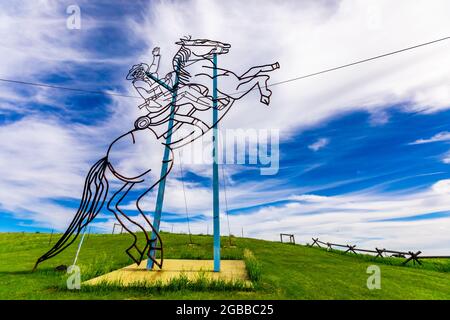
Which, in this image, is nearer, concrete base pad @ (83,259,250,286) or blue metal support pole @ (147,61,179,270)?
concrete base pad @ (83,259,250,286)

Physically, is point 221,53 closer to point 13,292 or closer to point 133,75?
point 133,75

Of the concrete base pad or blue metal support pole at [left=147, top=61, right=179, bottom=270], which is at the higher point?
blue metal support pole at [left=147, top=61, right=179, bottom=270]

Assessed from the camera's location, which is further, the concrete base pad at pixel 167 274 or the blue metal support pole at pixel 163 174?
the blue metal support pole at pixel 163 174

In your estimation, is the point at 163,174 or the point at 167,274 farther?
the point at 163,174

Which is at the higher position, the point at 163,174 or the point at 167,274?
the point at 163,174

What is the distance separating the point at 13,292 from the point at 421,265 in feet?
41.4

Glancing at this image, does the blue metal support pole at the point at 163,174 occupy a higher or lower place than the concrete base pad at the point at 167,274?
higher
